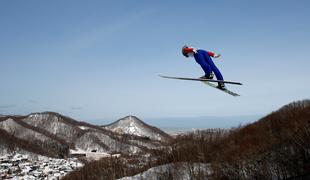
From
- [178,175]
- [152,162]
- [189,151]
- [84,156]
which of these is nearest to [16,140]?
[84,156]

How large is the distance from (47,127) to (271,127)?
161 m

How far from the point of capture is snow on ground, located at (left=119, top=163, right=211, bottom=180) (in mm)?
51784

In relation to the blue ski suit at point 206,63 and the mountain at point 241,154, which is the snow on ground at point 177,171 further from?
the blue ski suit at point 206,63

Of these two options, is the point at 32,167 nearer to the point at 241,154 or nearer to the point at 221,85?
the point at 241,154

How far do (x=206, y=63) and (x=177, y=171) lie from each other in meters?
45.9

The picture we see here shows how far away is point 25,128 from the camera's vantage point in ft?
573

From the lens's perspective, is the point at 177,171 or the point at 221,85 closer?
the point at 221,85

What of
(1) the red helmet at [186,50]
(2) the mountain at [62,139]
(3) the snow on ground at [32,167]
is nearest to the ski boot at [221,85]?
(1) the red helmet at [186,50]

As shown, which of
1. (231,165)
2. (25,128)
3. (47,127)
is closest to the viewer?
(231,165)

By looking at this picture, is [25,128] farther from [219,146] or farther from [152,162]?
[219,146]

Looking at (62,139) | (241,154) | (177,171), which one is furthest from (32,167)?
(241,154)

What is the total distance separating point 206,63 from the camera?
14.2 metres

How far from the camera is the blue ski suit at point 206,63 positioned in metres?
13.9

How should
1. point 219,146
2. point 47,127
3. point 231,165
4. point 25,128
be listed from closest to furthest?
point 231,165
point 219,146
point 25,128
point 47,127
